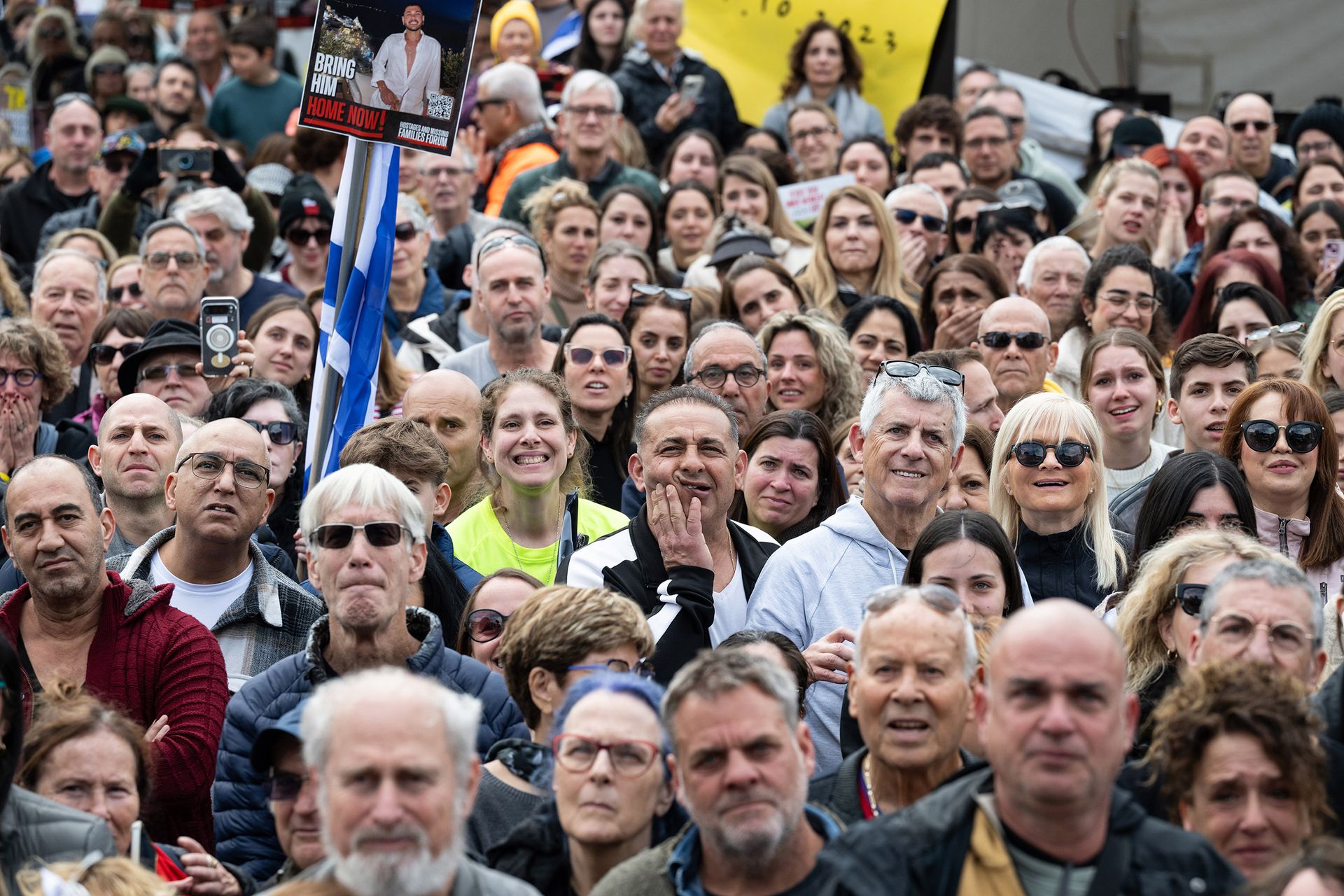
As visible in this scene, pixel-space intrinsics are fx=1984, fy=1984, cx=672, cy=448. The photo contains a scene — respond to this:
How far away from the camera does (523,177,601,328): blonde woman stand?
1002cm

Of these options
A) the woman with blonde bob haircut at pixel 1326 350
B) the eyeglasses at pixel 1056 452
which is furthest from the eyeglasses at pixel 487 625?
the woman with blonde bob haircut at pixel 1326 350

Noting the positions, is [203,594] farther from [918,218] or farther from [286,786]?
[918,218]

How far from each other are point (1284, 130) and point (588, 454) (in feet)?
28.5

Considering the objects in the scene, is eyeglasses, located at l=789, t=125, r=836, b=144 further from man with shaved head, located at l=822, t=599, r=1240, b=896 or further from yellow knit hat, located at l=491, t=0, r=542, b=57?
man with shaved head, located at l=822, t=599, r=1240, b=896

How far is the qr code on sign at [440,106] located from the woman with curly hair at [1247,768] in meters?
4.00

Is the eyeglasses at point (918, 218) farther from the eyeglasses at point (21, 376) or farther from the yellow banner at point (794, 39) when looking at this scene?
the eyeglasses at point (21, 376)

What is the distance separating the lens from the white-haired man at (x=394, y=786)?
4.11 metres

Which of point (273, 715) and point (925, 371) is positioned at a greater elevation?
point (925, 371)

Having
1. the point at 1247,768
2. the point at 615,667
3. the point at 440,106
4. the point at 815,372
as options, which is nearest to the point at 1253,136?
the point at 815,372

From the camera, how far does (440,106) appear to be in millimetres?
7516

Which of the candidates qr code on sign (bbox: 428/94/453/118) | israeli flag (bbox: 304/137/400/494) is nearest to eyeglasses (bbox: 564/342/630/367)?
israeli flag (bbox: 304/137/400/494)

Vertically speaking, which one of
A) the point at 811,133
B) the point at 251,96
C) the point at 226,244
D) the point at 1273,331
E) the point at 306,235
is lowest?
the point at 226,244

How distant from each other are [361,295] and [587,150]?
3.76 metres

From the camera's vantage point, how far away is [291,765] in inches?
205
